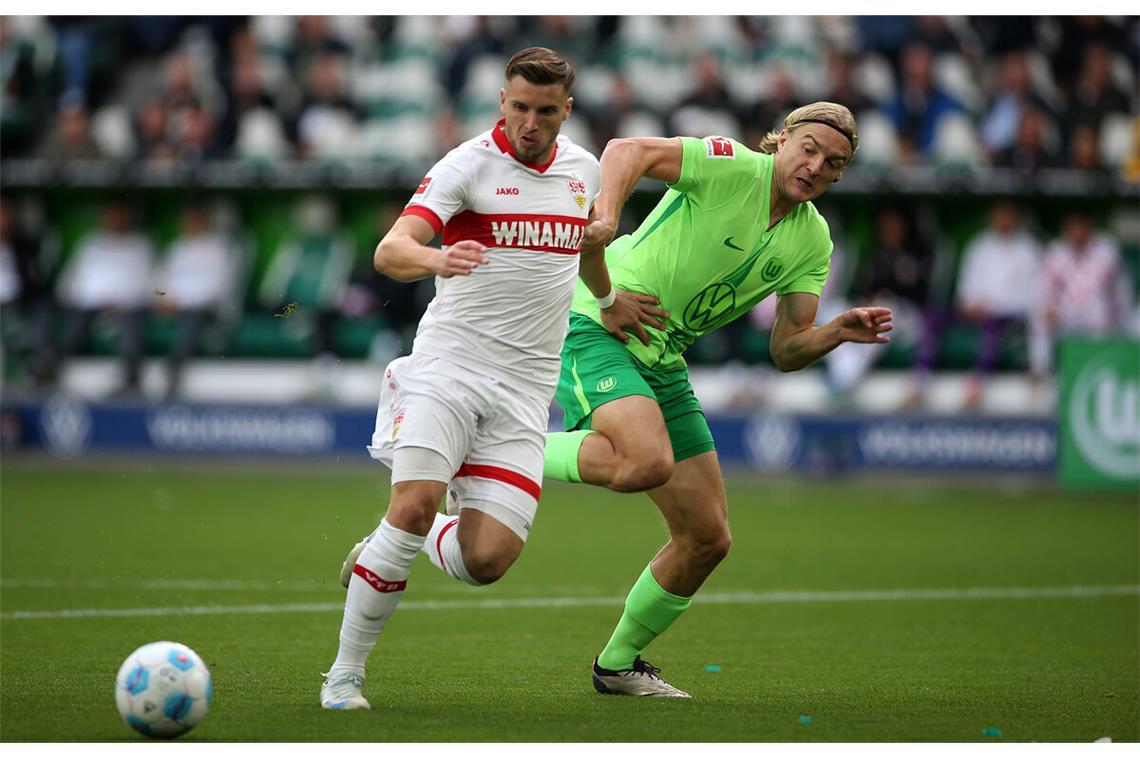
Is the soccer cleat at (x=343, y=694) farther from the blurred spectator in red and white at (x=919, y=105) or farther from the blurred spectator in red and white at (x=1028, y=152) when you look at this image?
the blurred spectator in red and white at (x=919, y=105)

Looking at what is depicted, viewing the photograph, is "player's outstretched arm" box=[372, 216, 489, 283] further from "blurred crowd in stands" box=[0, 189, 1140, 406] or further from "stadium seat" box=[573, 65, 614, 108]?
"stadium seat" box=[573, 65, 614, 108]

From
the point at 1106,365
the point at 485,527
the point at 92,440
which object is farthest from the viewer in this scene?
the point at 92,440

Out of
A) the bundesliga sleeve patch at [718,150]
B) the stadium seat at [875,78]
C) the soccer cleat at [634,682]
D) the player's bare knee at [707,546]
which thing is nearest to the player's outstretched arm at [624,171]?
the bundesliga sleeve patch at [718,150]

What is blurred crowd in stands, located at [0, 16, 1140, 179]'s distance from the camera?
2028cm

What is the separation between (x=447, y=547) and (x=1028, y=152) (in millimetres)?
14871

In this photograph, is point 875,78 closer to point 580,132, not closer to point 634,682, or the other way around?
point 580,132

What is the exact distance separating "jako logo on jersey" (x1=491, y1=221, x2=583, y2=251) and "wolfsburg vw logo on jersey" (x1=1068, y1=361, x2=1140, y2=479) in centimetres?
1158

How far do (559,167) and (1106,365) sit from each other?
1163cm

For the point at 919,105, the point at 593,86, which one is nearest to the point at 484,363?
the point at 593,86

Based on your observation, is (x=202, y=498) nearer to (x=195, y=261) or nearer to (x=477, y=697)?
(x=195, y=261)

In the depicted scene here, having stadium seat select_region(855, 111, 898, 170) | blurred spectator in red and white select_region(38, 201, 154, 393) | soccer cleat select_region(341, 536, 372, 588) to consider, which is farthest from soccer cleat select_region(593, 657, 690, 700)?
stadium seat select_region(855, 111, 898, 170)

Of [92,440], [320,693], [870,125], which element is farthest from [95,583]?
[870,125]

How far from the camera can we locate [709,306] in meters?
7.46

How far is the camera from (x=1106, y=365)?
16.9 meters
